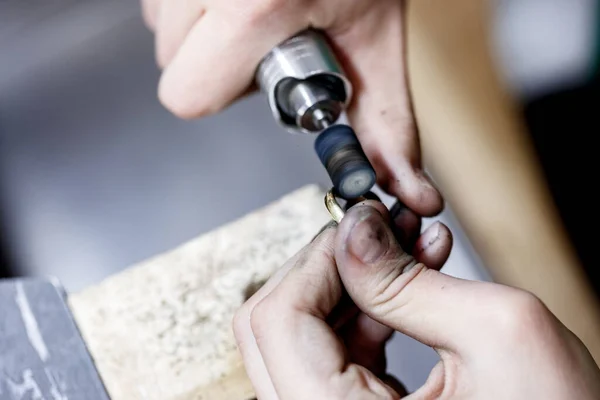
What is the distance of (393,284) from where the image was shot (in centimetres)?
36

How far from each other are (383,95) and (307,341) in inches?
9.7

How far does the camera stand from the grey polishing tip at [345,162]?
41 centimetres

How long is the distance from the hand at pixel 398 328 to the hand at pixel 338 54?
0.10 m

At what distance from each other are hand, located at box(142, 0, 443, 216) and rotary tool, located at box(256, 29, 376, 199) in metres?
0.02

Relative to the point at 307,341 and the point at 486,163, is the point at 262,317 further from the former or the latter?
the point at 486,163

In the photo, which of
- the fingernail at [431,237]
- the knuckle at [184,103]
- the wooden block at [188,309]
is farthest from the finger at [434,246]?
the knuckle at [184,103]

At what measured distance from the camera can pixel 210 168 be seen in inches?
31.4

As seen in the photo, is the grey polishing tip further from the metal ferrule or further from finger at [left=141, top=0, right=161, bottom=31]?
finger at [left=141, top=0, right=161, bottom=31]

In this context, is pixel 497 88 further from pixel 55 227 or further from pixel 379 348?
pixel 55 227

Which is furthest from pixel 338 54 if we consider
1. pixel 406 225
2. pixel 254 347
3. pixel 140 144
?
pixel 140 144

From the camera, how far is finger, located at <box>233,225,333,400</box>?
398 mm

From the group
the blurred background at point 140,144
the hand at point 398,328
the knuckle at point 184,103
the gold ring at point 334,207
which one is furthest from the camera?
the blurred background at point 140,144

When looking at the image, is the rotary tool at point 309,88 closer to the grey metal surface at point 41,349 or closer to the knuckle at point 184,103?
the knuckle at point 184,103

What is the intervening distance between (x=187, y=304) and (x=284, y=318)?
16cm
